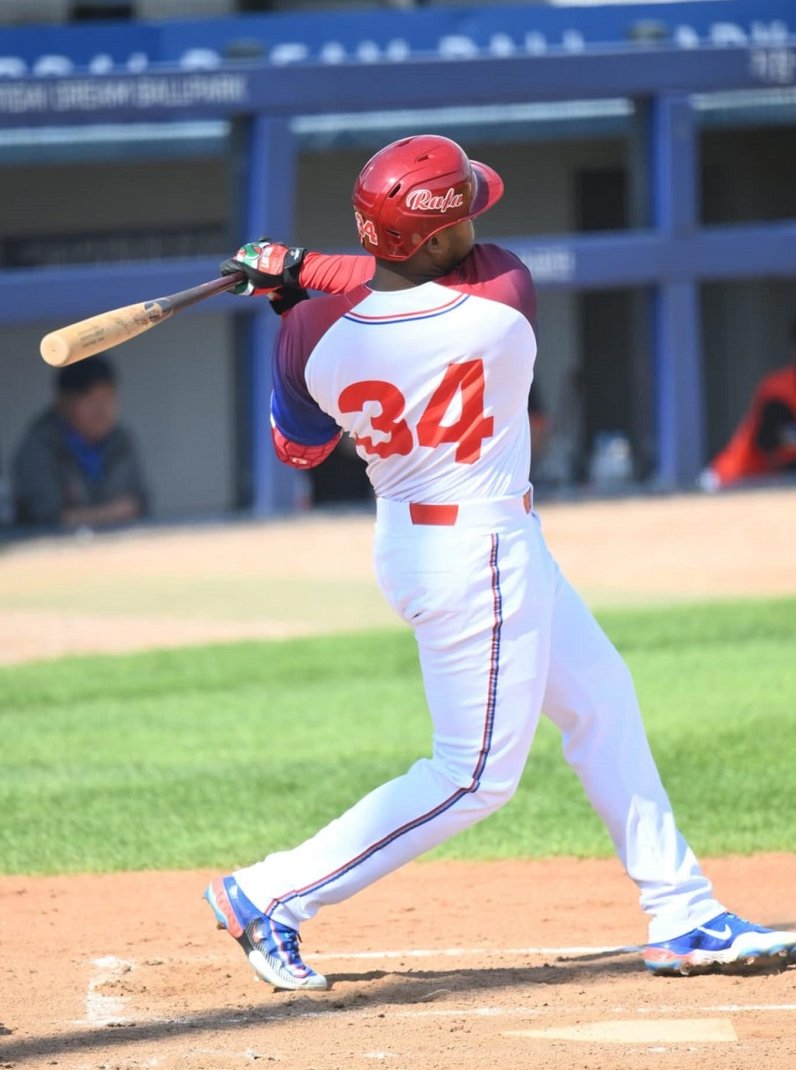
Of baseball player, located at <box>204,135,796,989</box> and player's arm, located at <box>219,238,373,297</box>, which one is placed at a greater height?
player's arm, located at <box>219,238,373,297</box>

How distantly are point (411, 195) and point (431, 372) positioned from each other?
1.08 feet

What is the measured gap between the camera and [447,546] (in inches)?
132

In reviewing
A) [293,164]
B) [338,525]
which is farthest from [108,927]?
[293,164]

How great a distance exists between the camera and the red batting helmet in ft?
10.8

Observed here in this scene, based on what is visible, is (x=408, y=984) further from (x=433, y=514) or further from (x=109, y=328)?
(x=109, y=328)

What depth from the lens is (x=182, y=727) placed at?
661 cm

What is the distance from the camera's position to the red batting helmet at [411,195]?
3.28 meters

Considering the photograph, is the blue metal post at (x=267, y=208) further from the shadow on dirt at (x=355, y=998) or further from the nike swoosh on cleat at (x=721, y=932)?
the nike swoosh on cleat at (x=721, y=932)

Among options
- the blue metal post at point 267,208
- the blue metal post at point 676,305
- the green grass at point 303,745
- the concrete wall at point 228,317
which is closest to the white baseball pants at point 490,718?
the green grass at point 303,745

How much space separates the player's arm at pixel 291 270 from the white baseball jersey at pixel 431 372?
0.13 ft

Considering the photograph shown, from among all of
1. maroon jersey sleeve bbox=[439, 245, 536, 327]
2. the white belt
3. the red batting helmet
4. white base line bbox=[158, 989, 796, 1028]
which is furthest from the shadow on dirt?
the red batting helmet

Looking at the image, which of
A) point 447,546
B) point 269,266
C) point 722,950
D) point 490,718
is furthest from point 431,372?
point 722,950

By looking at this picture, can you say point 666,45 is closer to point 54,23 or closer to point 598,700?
point 54,23

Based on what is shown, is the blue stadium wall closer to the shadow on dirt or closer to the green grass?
the green grass
